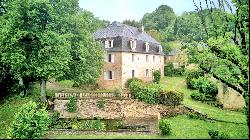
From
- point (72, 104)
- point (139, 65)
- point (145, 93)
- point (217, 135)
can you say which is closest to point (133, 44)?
point (139, 65)

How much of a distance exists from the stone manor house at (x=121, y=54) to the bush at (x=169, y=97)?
48.3ft

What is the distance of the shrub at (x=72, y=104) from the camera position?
35.1 metres

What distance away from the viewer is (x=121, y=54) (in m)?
49.5

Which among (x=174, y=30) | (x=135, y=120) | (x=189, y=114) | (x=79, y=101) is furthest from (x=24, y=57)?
(x=174, y=30)

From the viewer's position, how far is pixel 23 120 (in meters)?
23.8

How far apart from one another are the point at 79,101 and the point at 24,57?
276 inches

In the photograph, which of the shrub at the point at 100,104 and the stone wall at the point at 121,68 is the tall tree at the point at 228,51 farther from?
the stone wall at the point at 121,68

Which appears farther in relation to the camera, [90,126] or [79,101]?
[79,101]

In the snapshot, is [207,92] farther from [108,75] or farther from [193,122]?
[108,75]

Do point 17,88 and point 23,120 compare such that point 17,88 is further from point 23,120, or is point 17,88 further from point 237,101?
point 237,101

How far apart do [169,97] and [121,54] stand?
619 inches

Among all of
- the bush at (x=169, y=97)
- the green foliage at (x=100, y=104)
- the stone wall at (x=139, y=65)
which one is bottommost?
the green foliage at (x=100, y=104)

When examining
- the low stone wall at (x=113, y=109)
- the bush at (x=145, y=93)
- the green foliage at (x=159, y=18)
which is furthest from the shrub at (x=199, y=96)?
the green foliage at (x=159, y=18)

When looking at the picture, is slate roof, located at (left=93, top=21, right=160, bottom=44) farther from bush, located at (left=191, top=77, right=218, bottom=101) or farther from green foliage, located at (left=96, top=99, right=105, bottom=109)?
green foliage, located at (left=96, top=99, right=105, bottom=109)
